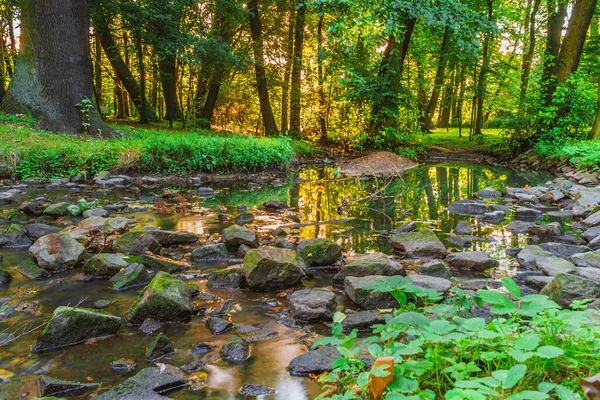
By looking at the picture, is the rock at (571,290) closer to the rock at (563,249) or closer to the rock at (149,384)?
the rock at (563,249)

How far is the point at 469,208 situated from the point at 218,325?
560cm

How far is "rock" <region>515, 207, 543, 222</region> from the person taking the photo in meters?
6.48

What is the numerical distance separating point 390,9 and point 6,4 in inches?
568

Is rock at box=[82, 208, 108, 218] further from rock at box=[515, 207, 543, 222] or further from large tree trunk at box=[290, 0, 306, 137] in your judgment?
large tree trunk at box=[290, 0, 306, 137]

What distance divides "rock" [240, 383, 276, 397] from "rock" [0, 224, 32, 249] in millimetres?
3677

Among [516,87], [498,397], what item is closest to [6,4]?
[498,397]

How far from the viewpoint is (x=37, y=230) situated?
486cm

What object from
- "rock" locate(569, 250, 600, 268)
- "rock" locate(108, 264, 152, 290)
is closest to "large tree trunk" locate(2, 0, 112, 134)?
"rock" locate(108, 264, 152, 290)

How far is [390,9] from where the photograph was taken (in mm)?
5461

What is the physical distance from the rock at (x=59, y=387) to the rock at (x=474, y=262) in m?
3.26

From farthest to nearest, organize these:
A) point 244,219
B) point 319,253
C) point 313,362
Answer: point 244,219
point 319,253
point 313,362

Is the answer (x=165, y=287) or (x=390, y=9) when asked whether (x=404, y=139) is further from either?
(x=165, y=287)

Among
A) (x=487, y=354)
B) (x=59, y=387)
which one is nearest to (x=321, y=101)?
(x=59, y=387)

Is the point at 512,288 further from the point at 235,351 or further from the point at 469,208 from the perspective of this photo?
the point at 469,208
